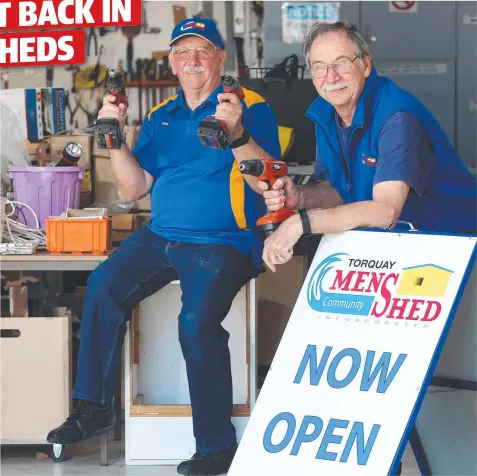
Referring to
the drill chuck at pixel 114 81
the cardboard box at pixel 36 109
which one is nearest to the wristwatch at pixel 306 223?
the drill chuck at pixel 114 81

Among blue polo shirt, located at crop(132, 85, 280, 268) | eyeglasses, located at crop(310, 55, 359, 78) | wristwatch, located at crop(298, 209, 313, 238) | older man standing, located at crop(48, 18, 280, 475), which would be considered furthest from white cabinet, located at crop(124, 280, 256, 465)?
eyeglasses, located at crop(310, 55, 359, 78)

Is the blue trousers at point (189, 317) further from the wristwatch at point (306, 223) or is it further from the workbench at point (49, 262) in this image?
the wristwatch at point (306, 223)

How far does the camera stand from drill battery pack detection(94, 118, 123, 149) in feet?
11.1

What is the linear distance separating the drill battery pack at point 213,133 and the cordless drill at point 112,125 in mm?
418

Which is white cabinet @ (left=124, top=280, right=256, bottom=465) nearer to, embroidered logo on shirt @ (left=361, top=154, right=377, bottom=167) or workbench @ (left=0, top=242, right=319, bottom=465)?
workbench @ (left=0, top=242, right=319, bottom=465)

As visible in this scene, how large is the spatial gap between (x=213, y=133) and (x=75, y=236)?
82 cm

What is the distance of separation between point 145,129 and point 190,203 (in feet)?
1.20

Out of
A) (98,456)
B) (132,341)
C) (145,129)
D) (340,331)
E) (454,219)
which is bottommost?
(98,456)

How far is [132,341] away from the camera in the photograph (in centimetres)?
360

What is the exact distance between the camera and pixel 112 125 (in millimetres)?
3377

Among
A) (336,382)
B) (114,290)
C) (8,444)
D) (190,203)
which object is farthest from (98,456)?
(336,382)

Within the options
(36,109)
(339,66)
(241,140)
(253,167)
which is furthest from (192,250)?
(36,109)

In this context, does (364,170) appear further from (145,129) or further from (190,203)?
(145,129)

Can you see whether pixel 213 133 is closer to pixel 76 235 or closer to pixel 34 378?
pixel 76 235
